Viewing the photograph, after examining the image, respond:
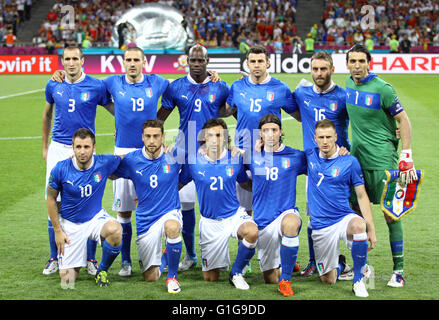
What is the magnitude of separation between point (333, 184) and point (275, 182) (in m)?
0.56

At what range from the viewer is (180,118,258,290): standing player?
636 centimetres

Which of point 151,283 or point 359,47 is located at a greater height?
point 359,47

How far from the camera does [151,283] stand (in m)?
6.28

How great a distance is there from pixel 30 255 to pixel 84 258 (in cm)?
116

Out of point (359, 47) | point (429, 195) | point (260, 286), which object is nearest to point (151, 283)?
point (260, 286)

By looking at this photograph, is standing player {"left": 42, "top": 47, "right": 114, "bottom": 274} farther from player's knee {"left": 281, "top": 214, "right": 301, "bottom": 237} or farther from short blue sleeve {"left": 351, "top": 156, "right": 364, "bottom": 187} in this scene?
short blue sleeve {"left": 351, "top": 156, "right": 364, "bottom": 187}

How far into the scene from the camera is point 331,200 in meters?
6.13

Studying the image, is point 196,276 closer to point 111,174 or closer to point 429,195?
point 111,174

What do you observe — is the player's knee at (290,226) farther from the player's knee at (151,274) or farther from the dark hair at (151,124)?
the dark hair at (151,124)

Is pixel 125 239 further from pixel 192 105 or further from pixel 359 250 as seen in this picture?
pixel 359 250

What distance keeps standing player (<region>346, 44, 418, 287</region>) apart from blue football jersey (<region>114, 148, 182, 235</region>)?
6.01 ft

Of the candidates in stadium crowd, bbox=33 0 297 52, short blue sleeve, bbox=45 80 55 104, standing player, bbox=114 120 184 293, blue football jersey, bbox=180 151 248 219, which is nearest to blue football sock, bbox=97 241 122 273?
standing player, bbox=114 120 184 293

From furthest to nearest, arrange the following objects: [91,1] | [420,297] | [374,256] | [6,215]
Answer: [91,1]
[6,215]
[374,256]
[420,297]

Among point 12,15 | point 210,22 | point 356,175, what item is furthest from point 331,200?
point 12,15
